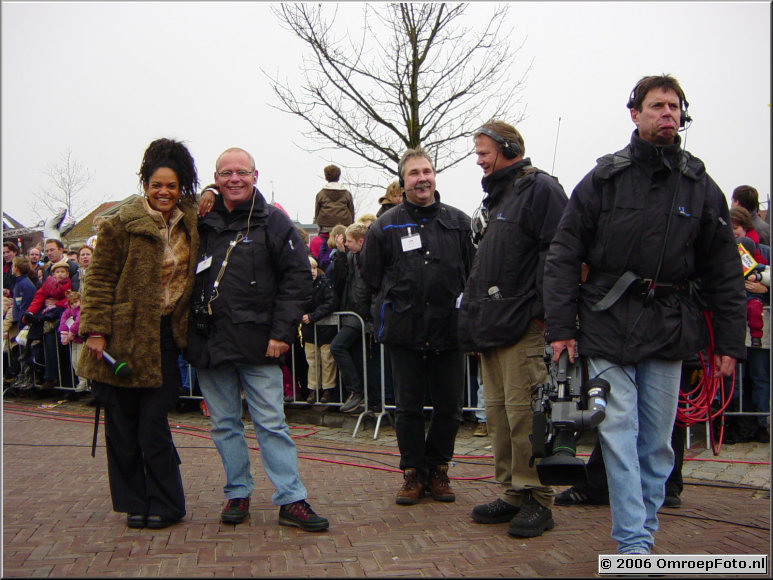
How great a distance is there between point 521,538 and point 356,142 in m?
9.52

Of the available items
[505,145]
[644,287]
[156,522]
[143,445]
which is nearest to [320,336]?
[143,445]

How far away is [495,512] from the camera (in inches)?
170

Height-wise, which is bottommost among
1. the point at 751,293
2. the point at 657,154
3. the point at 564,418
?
the point at 564,418

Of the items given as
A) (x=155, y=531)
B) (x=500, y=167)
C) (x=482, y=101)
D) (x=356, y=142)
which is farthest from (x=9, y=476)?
(x=482, y=101)

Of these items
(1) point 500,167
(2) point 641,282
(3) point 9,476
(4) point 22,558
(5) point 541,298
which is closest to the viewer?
(2) point 641,282

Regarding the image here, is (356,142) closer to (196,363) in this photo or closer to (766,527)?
(196,363)

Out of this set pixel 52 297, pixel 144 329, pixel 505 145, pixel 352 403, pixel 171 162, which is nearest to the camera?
pixel 144 329

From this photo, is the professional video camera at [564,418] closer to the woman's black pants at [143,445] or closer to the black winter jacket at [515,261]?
the black winter jacket at [515,261]

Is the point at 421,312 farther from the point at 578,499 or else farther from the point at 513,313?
the point at 578,499

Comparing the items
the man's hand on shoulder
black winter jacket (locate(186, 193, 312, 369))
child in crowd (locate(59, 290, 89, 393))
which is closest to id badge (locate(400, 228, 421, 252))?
black winter jacket (locate(186, 193, 312, 369))

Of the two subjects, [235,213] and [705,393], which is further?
[235,213]

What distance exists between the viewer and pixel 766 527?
4.21 meters

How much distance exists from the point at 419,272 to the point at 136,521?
228 cm

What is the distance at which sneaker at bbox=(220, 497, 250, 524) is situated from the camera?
431 cm
